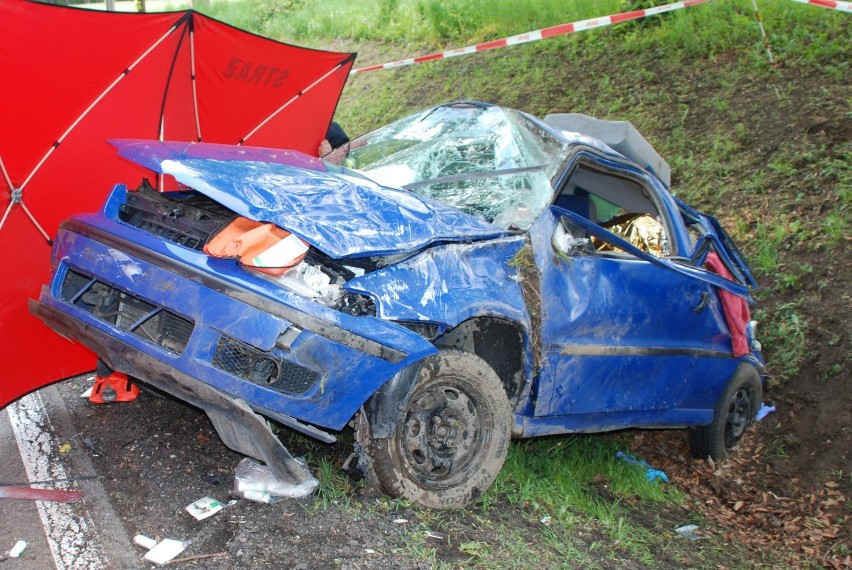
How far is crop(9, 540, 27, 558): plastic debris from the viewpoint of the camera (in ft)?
11.0

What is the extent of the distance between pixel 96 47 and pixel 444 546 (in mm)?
3496

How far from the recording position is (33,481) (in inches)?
158

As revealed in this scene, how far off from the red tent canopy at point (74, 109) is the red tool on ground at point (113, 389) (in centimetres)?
16

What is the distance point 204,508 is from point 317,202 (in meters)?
1.41


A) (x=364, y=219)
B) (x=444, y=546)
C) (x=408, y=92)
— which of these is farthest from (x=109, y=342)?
(x=408, y=92)

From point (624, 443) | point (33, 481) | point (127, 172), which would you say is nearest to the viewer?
point (33, 481)

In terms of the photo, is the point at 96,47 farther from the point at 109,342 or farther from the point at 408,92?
the point at 408,92

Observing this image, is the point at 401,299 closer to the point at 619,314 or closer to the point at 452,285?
the point at 452,285

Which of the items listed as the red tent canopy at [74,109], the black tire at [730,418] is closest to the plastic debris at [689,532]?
the black tire at [730,418]

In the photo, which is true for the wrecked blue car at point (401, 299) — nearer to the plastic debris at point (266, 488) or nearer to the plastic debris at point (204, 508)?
the plastic debris at point (266, 488)

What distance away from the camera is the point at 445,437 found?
3.90 metres

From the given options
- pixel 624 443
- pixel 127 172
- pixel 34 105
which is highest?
pixel 34 105

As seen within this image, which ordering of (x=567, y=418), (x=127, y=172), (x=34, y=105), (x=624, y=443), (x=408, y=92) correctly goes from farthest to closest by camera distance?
(x=408, y=92), (x=624, y=443), (x=127, y=172), (x=34, y=105), (x=567, y=418)

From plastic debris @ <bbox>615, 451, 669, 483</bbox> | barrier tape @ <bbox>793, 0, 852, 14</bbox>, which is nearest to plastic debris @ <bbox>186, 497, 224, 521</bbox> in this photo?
plastic debris @ <bbox>615, 451, 669, 483</bbox>
